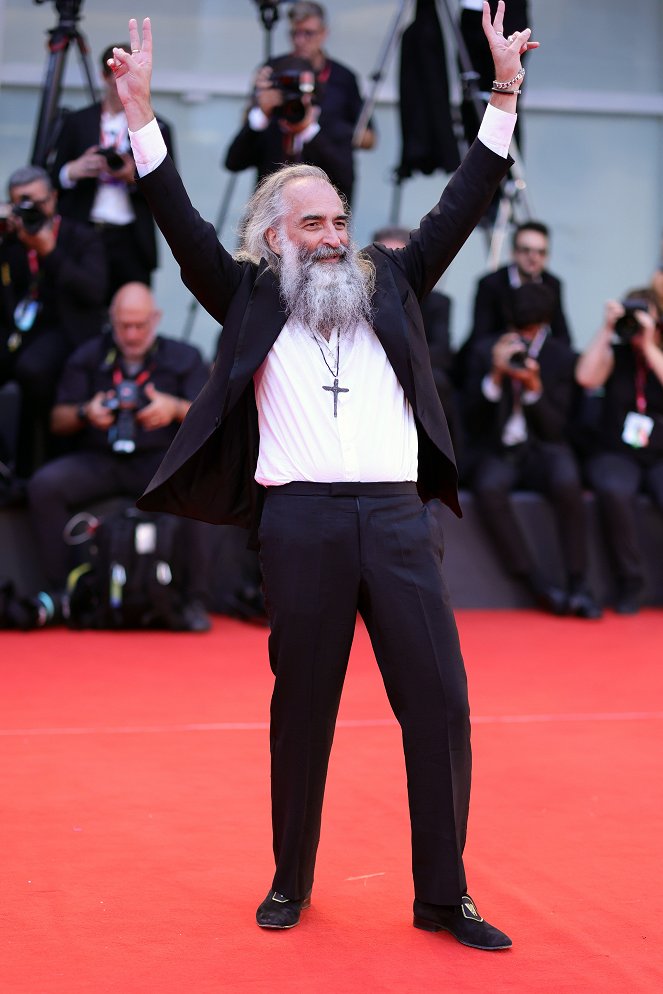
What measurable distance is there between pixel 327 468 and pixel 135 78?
0.93 meters

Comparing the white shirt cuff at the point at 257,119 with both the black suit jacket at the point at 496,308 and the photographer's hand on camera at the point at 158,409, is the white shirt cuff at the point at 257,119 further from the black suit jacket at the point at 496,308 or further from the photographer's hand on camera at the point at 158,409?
the black suit jacket at the point at 496,308

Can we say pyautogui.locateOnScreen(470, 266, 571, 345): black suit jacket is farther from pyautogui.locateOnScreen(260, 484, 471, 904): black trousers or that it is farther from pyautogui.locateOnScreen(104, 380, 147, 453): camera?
pyautogui.locateOnScreen(260, 484, 471, 904): black trousers

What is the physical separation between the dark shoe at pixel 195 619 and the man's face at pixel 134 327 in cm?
127

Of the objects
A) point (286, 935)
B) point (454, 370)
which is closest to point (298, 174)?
point (286, 935)

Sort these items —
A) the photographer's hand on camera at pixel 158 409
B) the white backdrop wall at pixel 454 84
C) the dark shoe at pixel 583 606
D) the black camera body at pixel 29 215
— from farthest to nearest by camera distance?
the white backdrop wall at pixel 454 84 < the dark shoe at pixel 583 606 < the black camera body at pixel 29 215 < the photographer's hand on camera at pixel 158 409

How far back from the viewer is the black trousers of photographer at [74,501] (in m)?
6.88

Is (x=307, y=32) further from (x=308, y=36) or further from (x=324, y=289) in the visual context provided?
(x=324, y=289)

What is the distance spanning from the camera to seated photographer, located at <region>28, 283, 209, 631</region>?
6887 millimetres

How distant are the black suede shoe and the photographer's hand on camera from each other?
412 centimetres

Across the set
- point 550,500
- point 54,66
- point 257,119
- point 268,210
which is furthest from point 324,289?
point 54,66

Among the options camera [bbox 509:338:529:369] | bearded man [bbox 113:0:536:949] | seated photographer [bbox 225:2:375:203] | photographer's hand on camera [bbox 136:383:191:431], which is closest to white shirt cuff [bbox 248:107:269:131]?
seated photographer [bbox 225:2:375:203]

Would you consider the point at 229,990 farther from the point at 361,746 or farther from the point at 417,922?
the point at 361,746

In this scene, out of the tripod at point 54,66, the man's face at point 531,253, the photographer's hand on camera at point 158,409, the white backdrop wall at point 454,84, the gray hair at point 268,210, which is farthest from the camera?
the white backdrop wall at point 454,84

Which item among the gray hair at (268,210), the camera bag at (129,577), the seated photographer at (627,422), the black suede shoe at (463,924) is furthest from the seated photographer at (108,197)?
the black suede shoe at (463,924)
